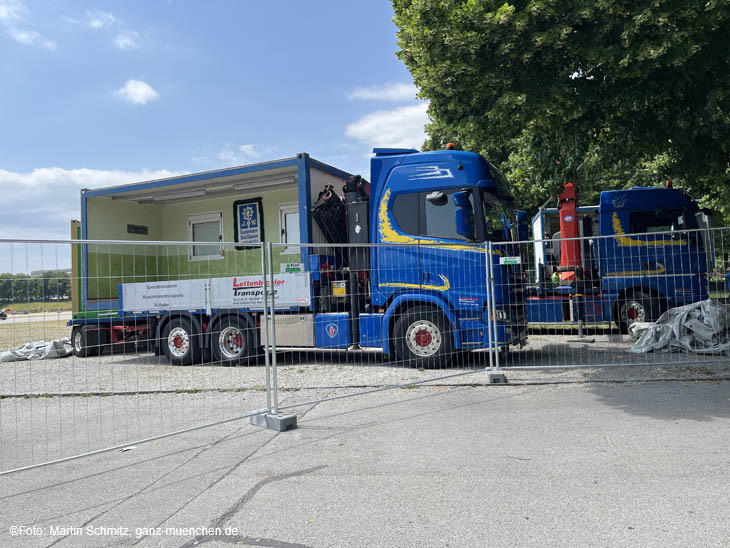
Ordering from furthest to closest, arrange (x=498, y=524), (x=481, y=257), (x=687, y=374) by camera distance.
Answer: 1. (x=481, y=257)
2. (x=687, y=374)
3. (x=498, y=524)

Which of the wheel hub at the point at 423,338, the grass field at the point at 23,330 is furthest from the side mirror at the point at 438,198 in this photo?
the grass field at the point at 23,330

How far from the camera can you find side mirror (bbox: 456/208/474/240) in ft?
27.0

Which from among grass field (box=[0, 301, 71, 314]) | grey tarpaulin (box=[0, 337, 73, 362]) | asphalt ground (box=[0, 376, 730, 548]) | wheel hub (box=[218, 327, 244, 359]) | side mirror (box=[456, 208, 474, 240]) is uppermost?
side mirror (box=[456, 208, 474, 240])

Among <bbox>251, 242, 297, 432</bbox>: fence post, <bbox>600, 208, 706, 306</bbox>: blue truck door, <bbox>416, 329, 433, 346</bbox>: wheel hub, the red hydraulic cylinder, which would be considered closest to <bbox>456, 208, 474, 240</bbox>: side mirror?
<bbox>416, 329, 433, 346</bbox>: wheel hub

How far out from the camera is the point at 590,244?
13000mm

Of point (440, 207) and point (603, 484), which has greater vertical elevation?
point (440, 207)

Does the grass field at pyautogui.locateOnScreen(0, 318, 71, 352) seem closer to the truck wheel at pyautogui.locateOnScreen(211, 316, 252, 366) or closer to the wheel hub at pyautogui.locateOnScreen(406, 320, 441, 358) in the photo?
the truck wheel at pyautogui.locateOnScreen(211, 316, 252, 366)

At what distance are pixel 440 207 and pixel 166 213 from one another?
693 cm

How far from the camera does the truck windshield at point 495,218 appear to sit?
8.45 m

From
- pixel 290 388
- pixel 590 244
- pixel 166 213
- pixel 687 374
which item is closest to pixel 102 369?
pixel 166 213

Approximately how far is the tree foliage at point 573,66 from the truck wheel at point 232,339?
4.92 m

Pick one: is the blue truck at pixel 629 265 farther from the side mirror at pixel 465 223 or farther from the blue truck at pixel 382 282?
the side mirror at pixel 465 223

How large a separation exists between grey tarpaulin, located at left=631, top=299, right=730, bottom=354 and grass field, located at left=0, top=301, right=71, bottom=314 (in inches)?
355

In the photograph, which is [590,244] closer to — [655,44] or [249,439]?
[655,44]
